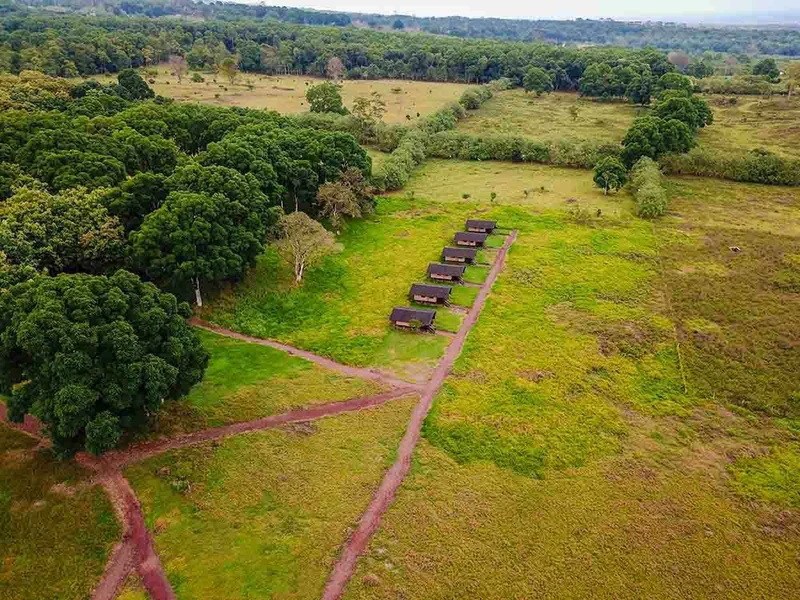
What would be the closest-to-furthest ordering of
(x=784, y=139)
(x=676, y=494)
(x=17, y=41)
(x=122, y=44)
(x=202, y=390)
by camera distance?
(x=676, y=494), (x=202, y=390), (x=784, y=139), (x=17, y=41), (x=122, y=44)

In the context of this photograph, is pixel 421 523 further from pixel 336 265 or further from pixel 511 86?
pixel 511 86

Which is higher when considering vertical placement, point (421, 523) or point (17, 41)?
point (17, 41)

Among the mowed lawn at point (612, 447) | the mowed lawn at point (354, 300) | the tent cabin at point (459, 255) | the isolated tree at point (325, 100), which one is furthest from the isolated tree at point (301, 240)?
the isolated tree at point (325, 100)

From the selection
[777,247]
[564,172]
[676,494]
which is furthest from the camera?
[564,172]

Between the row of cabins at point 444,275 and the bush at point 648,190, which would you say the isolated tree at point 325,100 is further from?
the bush at point 648,190

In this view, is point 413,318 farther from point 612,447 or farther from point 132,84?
point 132,84

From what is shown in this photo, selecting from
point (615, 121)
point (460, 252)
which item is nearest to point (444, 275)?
point (460, 252)

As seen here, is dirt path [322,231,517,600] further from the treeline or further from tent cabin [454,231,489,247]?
the treeline

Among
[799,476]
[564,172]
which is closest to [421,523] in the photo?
[799,476]
